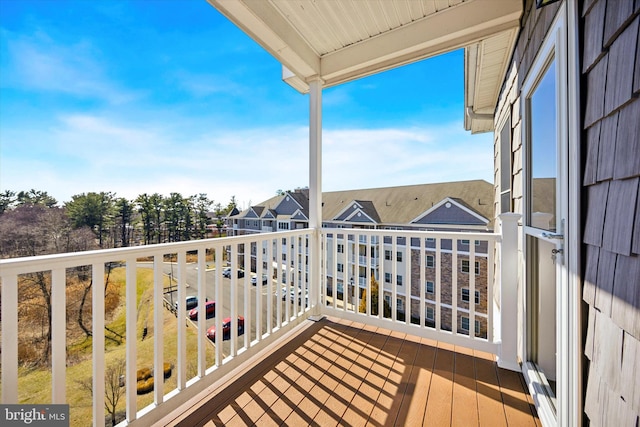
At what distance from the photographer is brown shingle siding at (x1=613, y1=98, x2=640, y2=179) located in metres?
0.70

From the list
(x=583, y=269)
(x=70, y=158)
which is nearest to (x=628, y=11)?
(x=583, y=269)

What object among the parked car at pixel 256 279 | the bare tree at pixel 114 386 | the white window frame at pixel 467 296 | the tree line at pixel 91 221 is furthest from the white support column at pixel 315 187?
the bare tree at pixel 114 386

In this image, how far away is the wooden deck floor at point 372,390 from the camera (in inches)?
59.7

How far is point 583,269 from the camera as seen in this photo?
3.28 ft

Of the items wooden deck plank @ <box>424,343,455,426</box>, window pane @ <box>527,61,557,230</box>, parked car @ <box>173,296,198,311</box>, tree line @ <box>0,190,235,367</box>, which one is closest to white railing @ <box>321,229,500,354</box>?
wooden deck plank @ <box>424,343,455,426</box>

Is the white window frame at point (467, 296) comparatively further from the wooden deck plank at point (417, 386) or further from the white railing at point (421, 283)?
the wooden deck plank at point (417, 386)

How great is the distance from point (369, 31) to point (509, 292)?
257 cm

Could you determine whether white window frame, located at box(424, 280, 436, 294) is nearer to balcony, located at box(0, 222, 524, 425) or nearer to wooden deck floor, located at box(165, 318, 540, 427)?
balcony, located at box(0, 222, 524, 425)

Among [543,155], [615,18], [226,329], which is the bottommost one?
[226,329]

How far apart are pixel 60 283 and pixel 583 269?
7.00 ft

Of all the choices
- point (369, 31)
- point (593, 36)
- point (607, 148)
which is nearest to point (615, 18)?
point (593, 36)

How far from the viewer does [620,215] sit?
77cm

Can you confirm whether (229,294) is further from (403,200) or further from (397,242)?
(403,200)

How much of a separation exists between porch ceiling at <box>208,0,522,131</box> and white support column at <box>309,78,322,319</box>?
0.83 ft
